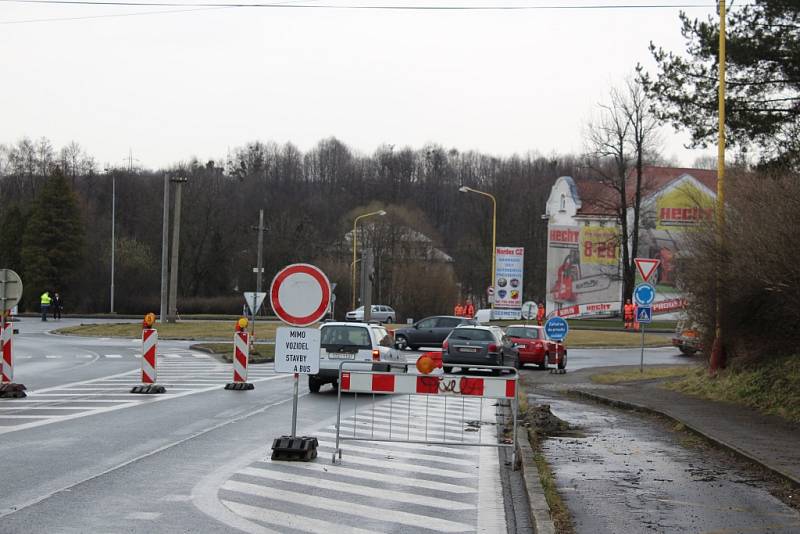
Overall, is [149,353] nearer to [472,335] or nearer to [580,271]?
[472,335]

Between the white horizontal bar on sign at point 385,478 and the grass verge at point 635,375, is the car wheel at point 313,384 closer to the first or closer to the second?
the grass verge at point 635,375

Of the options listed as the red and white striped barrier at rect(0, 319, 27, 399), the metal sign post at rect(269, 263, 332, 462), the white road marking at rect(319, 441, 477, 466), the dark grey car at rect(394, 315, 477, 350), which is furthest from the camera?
the dark grey car at rect(394, 315, 477, 350)

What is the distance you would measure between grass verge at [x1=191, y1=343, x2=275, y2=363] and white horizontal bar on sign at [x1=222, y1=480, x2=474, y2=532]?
2353 centimetres

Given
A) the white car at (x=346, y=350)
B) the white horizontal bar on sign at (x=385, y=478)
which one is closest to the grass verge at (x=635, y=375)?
the white car at (x=346, y=350)

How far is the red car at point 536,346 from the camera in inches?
1332

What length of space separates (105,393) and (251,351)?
15444mm

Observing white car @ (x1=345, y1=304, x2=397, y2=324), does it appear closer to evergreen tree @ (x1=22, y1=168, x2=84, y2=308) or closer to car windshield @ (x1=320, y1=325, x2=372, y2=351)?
evergreen tree @ (x1=22, y1=168, x2=84, y2=308)

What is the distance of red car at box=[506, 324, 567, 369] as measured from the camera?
33.8 metres

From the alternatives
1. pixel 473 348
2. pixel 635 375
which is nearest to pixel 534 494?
pixel 635 375

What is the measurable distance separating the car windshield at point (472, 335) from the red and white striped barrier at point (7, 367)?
1436 cm

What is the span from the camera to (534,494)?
938 cm

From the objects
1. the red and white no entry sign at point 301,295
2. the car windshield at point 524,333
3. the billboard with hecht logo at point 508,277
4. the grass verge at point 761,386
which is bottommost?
the grass verge at point 761,386

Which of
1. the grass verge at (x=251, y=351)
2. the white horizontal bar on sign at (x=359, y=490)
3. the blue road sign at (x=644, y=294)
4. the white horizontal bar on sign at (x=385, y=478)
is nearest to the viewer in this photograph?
the white horizontal bar on sign at (x=359, y=490)

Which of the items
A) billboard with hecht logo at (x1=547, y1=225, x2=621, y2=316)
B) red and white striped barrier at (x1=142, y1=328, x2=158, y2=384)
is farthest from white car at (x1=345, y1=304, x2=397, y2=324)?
red and white striped barrier at (x1=142, y1=328, x2=158, y2=384)
